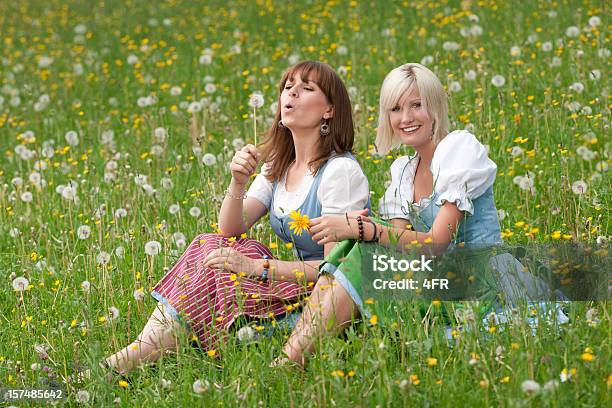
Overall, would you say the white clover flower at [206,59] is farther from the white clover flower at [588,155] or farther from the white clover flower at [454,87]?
the white clover flower at [588,155]

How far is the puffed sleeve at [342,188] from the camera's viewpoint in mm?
3982

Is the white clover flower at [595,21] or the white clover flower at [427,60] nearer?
the white clover flower at [427,60]

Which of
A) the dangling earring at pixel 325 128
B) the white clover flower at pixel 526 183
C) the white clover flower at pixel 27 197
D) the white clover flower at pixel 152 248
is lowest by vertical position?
the white clover flower at pixel 152 248

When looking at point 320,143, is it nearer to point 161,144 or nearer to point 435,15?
point 161,144

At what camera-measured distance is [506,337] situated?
3283 mm

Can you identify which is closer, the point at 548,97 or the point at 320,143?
the point at 320,143

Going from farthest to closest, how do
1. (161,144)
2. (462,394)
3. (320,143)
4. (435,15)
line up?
(435,15) → (161,144) → (320,143) → (462,394)

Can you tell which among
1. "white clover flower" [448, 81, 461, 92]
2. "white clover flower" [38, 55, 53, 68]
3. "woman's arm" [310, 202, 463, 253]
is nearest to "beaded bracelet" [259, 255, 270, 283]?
"woman's arm" [310, 202, 463, 253]

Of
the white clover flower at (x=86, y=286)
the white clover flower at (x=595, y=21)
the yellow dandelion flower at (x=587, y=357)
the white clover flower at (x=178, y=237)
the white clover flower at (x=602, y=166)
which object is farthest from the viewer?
the white clover flower at (x=595, y=21)

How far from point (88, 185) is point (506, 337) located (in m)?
3.28

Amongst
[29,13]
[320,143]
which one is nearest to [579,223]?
[320,143]

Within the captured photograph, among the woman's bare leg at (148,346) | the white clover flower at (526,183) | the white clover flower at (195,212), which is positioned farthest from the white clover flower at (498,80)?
the woman's bare leg at (148,346)

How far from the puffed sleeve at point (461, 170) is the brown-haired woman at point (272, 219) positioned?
416 millimetres

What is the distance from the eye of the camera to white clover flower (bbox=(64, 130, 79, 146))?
6.72m
